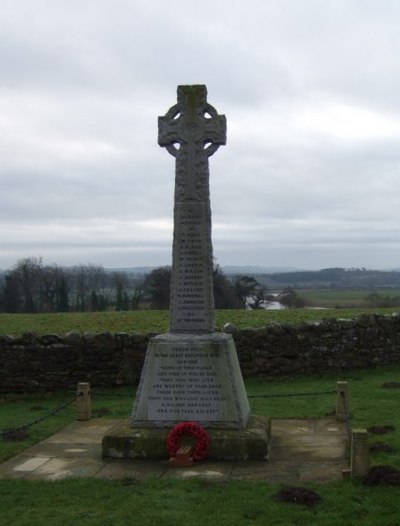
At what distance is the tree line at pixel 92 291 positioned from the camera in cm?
3444

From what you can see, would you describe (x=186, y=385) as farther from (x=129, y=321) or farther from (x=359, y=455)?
(x=129, y=321)

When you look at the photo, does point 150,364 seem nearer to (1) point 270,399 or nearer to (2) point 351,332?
(1) point 270,399

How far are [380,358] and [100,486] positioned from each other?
9915mm

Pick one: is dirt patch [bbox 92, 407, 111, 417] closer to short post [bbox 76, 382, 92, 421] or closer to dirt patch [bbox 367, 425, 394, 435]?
short post [bbox 76, 382, 92, 421]

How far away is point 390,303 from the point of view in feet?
109

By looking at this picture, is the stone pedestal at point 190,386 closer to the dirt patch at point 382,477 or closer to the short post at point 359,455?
the short post at point 359,455

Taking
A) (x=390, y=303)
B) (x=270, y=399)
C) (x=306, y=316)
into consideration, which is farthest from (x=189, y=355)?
(x=390, y=303)

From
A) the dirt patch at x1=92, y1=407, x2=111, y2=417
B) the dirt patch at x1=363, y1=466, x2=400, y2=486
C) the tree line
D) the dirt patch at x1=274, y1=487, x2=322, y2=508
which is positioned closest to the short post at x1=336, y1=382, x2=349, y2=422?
the dirt patch at x1=363, y1=466, x2=400, y2=486

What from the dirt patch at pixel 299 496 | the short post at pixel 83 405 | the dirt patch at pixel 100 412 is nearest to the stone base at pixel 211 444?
the dirt patch at pixel 299 496

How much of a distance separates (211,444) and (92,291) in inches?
1690

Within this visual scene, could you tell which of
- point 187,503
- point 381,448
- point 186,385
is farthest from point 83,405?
point 381,448

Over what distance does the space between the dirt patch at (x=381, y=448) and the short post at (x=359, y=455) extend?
1079 millimetres

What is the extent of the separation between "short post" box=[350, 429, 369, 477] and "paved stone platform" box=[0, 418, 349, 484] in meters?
0.29

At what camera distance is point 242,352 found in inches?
545
